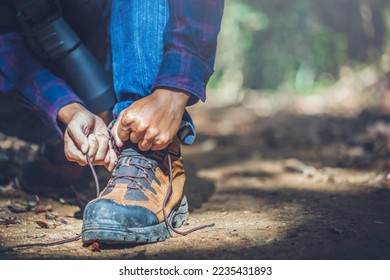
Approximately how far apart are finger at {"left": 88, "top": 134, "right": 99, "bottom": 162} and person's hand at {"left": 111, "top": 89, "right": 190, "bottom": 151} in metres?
0.08

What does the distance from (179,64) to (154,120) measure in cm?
19

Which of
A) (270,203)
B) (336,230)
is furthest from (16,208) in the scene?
(336,230)

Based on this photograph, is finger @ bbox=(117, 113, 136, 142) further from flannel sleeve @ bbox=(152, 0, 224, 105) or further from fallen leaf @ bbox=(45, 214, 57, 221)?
fallen leaf @ bbox=(45, 214, 57, 221)

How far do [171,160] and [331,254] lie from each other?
0.56 metres

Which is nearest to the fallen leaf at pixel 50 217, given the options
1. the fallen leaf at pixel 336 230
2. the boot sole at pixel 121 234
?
the boot sole at pixel 121 234

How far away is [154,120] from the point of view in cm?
133

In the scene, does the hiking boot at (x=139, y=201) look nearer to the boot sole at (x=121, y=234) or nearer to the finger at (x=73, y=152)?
the boot sole at (x=121, y=234)

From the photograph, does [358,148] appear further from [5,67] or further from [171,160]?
[5,67]

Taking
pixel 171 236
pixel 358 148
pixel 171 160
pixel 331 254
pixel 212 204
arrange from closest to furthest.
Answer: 1. pixel 331 254
2. pixel 171 236
3. pixel 171 160
4. pixel 212 204
5. pixel 358 148

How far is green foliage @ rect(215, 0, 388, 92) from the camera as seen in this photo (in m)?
6.45

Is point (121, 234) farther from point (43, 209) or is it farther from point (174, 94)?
point (43, 209)

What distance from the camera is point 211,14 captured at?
149cm

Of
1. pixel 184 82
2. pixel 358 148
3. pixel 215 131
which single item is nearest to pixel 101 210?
pixel 184 82

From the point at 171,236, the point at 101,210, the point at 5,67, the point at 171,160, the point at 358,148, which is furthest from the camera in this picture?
the point at 358,148
